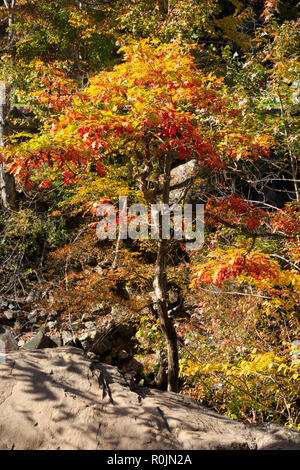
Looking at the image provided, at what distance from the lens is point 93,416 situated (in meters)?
2.77

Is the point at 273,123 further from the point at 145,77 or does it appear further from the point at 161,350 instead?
the point at 161,350

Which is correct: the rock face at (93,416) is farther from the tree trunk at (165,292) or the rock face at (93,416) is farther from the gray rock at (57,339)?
the gray rock at (57,339)

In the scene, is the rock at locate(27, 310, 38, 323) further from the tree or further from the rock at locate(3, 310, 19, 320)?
the tree

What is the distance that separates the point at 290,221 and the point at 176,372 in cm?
294

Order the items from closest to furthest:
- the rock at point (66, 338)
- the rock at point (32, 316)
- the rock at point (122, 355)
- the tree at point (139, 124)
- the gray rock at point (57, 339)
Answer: the tree at point (139, 124)
the gray rock at point (57, 339)
the rock at point (66, 338)
the rock at point (122, 355)
the rock at point (32, 316)

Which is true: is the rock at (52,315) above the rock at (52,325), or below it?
above

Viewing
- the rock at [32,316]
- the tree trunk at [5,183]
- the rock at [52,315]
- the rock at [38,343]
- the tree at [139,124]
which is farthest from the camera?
the tree trunk at [5,183]

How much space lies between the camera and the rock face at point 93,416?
2588 mm

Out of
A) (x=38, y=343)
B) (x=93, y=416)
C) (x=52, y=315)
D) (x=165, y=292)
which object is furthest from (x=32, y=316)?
(x=93, y=416)

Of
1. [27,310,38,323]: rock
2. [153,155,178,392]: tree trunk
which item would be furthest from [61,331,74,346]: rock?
[153,155,178,392]: tree trunk

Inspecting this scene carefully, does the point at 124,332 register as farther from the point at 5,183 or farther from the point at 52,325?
the point at 5,183

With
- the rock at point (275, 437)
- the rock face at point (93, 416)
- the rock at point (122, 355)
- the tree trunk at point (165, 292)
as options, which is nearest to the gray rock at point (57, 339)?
the rock at point (122, 355)

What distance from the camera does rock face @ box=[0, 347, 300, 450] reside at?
8.49ft
